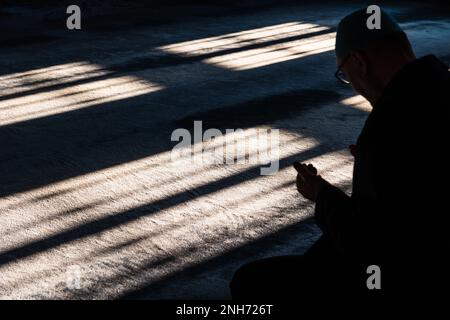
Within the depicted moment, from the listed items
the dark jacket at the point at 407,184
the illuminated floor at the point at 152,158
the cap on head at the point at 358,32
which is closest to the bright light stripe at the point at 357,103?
the illuminated floor at the point at 152,158

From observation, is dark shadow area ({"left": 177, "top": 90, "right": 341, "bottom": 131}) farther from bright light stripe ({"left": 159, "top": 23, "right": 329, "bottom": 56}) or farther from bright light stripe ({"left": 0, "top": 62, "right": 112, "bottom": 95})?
bright light stripe ({"left": 159, "top": 23, "right": 329, "bottom": 56})

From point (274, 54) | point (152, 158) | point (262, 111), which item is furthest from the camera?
point (274, 54)

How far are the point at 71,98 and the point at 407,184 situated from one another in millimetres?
5434

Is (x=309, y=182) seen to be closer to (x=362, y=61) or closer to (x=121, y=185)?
(x=362, y=61)

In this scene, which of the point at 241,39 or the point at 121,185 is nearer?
the point at 121,185

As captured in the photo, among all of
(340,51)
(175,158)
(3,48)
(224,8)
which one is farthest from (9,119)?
(224,8)

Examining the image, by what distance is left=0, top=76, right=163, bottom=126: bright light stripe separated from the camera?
6707mm

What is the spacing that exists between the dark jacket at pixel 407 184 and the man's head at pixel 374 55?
0.09 m

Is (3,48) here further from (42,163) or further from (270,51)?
(42,163)

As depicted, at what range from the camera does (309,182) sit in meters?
2.45

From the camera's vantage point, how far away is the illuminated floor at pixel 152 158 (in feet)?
13.5

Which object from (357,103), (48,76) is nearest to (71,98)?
(48,76)

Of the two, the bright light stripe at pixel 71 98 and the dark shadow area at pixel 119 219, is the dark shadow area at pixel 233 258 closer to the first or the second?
the dark shadow area at pixel 119 219

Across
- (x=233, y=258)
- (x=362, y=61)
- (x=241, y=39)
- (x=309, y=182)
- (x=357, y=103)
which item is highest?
(x=362, y=61)
